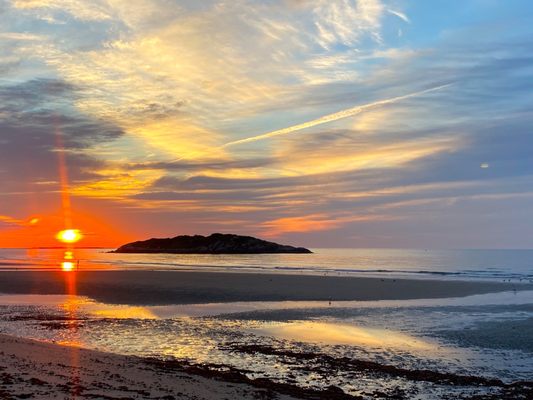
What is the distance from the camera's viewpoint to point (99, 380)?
14.2 m

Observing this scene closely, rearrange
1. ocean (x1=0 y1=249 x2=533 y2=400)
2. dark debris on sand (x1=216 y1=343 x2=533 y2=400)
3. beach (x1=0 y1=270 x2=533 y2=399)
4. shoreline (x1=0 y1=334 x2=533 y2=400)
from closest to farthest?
shoreline (x1=0 y1=334 x2=533 y2=400)
beach (x1=0 y1=270 x2=533 y2=399)
dark debris on sand (x1=216 y1=343 x2=533 y2=400)
ocean (x1=0 y1=249 x2=533 y2=400)

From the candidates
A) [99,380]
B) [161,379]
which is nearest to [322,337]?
[161,379]

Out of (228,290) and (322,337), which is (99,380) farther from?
(228,290)

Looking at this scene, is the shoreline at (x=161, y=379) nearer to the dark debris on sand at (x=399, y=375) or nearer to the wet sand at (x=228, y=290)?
the dark debris on sand at (x=399, y=375)

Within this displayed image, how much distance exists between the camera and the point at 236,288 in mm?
49000

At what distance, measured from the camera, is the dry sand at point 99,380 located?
12.7m

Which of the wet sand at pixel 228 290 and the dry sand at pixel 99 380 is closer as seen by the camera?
the dry sand at pixel 99 380

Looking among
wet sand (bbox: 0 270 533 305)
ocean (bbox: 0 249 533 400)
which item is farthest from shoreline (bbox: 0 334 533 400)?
wet sand (bbox: 0 270 533 305)

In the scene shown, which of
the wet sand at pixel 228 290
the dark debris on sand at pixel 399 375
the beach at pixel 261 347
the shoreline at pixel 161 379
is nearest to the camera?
the shoreline at pixel 161 379

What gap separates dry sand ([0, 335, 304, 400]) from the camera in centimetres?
1274

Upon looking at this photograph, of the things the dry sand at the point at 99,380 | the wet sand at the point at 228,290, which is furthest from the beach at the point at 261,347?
the wet sand at the point at 228,290

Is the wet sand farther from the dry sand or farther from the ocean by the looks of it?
the dry sand

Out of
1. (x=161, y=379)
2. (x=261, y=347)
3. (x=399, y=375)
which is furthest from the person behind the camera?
(x=261, y=347)

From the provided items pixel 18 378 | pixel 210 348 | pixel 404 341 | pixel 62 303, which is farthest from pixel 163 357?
pixel 62 303
